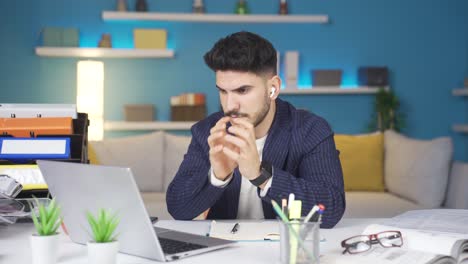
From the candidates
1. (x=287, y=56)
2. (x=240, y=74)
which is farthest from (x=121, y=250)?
(x=287, y=56)

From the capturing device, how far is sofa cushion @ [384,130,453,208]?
3.79 m

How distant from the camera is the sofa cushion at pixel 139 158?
4133mm

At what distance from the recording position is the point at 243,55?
1.92 m

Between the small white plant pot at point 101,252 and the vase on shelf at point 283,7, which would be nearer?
the small white plant pot at point 101,252

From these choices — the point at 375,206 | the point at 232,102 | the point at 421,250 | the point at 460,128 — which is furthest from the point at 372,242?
the point at 460,128

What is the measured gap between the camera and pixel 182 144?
13.8 ft

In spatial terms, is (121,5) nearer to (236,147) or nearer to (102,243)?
(236,147)

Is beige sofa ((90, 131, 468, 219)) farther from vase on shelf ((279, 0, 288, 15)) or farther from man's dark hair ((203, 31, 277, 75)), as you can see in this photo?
man's dark hair ((203, 31, 277, 75))

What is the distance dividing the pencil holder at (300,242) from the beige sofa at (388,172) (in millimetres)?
2450

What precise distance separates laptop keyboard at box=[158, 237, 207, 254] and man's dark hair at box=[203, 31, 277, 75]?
69 centimetres

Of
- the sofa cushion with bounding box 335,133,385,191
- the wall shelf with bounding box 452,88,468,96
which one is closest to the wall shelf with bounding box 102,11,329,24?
the wall shelf with bounding box 452,88,468,96

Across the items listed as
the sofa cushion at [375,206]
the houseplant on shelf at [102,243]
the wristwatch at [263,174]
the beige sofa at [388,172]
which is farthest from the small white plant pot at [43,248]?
the sofa cushion at [375,206]

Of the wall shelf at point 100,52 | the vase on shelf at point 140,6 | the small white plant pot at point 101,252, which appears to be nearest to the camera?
the small white plant pot at point 101,252

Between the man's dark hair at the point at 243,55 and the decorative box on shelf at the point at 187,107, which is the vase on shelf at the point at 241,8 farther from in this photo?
the man's dark hair at the point at 243,55
